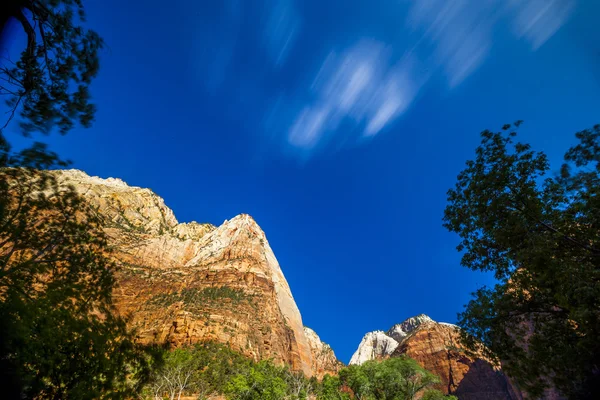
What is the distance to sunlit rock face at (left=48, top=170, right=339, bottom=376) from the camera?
63250mm

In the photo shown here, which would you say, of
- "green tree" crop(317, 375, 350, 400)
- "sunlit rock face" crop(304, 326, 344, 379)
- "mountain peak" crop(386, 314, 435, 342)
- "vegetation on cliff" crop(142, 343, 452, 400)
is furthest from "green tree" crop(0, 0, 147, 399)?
"mountain peak" crop(386, 314, 435, 342)

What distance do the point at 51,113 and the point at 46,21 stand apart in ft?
7.88

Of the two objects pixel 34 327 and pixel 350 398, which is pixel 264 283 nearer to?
pixel 350 398

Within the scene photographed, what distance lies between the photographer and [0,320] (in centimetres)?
527

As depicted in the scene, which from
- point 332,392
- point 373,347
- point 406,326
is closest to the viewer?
point 332,392

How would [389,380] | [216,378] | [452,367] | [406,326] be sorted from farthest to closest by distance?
[406,326], [452,367], [216,378], [389,380]

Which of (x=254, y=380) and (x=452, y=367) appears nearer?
(x=254, y=380)

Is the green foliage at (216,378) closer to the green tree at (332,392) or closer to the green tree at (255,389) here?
the green tree at (255,389)

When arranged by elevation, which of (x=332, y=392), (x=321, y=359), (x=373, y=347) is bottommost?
(x=332, y=392)

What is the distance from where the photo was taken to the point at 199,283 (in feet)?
262

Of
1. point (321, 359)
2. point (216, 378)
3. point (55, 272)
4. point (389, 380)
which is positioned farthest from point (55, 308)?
point (321, 359)

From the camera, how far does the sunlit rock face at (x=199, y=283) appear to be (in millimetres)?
63250

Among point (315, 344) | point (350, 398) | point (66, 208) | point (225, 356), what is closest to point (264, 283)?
point (225, 356)

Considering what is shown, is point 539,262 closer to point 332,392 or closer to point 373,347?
point 332,392
